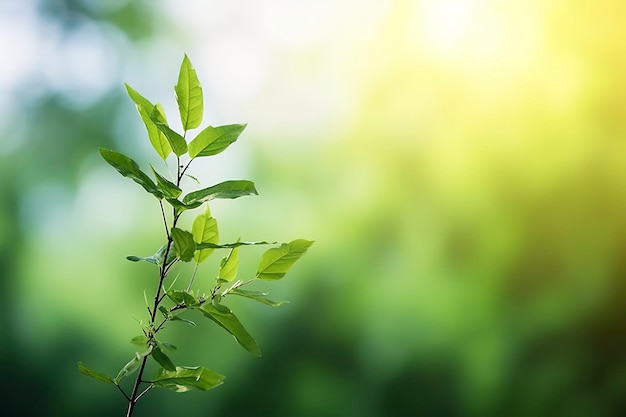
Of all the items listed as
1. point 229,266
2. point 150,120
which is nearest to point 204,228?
point 229,266

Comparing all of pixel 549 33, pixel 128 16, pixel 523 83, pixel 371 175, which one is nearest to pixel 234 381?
pixel 371 175

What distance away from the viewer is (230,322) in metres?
0.74

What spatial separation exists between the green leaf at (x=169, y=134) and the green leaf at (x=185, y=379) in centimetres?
24

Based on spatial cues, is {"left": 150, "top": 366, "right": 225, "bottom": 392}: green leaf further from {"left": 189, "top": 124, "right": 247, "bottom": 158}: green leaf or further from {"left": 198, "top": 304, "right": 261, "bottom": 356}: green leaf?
{"left": 189, "top": 124, "right": 247, "bottom": 158}: green leaf

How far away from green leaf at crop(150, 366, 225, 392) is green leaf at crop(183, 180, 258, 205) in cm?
18

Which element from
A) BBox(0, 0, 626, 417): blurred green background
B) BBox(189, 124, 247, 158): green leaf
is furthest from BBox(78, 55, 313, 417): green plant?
BBox(0, 0, 626, 417): blurred green background

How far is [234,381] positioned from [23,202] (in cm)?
93

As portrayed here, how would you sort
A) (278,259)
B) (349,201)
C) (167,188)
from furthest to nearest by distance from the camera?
(349,201) → (278,259) → (167,188)

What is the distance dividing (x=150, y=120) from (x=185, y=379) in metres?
0.28

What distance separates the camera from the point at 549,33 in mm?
2527

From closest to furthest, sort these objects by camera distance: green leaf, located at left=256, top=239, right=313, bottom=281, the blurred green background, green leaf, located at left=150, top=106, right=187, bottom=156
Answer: green leaf, located at left=150, top=106, right=187, bottom=156, green leaf, located at left=256, top=239, right=313, bottom=281, the blurred green background

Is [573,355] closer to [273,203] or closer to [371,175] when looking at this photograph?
[371,175]

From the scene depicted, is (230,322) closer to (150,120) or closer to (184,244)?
(184,244)

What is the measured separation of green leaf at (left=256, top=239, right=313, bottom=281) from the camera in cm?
81
